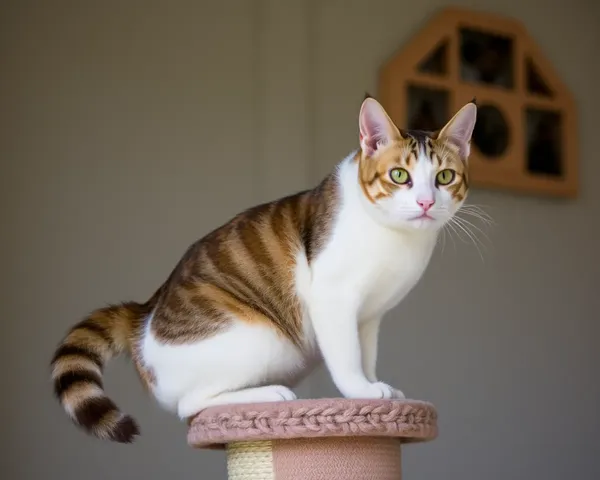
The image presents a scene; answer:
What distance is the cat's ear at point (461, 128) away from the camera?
1174 millimetres

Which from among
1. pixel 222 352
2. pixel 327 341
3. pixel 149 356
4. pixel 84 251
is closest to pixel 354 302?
pixel 327 341

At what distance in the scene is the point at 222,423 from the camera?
111 centimetres

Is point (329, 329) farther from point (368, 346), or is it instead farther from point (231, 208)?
point (231, 208)

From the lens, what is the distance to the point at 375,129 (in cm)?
117

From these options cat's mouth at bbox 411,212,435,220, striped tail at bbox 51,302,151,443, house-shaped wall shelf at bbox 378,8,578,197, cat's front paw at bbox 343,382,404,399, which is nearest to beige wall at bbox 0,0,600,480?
house-shaped wall shelf at bbox 378,8,578,197

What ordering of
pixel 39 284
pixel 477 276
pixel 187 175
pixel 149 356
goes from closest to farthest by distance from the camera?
pixel 149 356 → pixel 39 284 → pixel 187 175 → pixel 477 276

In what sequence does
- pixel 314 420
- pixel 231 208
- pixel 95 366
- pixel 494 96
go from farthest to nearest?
1. pixel 494 96
2. pixel 231 208
3. pixel 95 366
4. pixel 314 420

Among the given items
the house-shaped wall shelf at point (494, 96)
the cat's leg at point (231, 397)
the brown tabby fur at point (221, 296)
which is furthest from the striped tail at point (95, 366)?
the house-shaped wall shelf at point (494, 96)

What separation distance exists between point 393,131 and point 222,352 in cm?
35

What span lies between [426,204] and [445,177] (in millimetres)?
67

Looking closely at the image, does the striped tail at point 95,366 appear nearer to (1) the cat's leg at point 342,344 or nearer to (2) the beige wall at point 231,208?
(1) the cat's leg at point 342,344

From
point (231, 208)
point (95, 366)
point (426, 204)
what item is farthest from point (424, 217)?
point (231, 208)

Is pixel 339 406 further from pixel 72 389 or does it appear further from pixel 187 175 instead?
pixel 187 175

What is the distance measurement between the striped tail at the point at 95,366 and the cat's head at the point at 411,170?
0.39m
